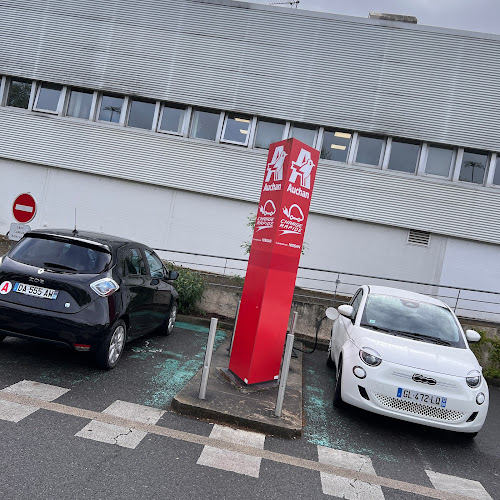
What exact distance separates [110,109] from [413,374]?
1384 centimetres

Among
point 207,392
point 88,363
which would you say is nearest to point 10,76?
point 88,363

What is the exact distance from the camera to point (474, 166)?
14.2 meters

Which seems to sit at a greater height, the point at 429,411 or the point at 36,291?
the point at 36,291

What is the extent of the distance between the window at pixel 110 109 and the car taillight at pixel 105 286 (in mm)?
11386

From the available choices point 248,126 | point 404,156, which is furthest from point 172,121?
point 404,156

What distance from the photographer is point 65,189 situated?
15.3 m

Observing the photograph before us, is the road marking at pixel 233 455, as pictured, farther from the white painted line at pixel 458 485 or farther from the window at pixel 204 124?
the window at pixel 204 124

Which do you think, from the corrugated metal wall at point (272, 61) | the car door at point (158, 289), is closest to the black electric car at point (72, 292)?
the car door at point (158, 289)

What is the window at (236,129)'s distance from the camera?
14.8 m

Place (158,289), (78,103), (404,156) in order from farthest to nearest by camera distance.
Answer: (78,103), (404,156), (158,289)

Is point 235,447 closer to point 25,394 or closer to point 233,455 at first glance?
point 233,455

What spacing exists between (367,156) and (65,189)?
10.3 m

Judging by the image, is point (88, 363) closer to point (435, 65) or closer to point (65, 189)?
point (65, 189)

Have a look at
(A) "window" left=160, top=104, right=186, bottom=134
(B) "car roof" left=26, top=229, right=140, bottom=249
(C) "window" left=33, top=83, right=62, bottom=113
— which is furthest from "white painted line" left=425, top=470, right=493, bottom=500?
(C) "window" left=33, top=83, right=62, bottom=113
